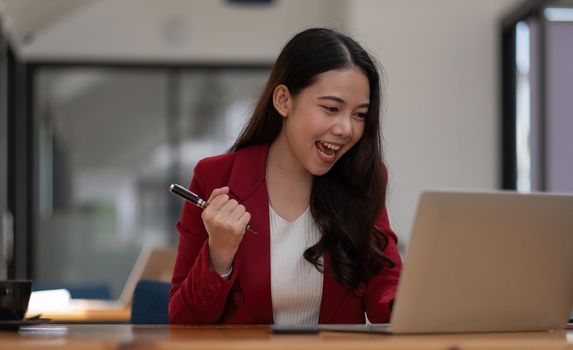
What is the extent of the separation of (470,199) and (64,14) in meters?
7.41

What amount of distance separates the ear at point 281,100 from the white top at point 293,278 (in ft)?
0.82

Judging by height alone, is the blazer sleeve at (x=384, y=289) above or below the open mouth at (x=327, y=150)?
below

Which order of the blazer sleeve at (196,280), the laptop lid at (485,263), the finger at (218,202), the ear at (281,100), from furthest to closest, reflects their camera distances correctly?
the ear at (281,100) < the blazer sleeve at (196,280) < the finger at (218,202) < the laptop lid at (485,263)

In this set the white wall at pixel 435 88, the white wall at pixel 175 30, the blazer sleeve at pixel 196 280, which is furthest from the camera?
the white wall at pixel 175 30

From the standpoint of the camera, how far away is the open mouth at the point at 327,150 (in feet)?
7.76

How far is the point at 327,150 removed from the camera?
2.38 meters

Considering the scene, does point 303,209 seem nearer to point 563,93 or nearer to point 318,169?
point 318,169

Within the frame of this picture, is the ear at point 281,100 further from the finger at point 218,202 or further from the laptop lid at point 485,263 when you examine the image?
the laptop lid at point 485,263

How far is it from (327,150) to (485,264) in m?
0.68

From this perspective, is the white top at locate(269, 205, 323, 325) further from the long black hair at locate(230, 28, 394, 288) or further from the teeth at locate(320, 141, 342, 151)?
the teeth at locate(320, 141, 342, 151)

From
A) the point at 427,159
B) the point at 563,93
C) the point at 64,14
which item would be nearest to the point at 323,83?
the point at 563,93

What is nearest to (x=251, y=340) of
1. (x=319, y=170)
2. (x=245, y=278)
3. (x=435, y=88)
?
(x=245, y=278)

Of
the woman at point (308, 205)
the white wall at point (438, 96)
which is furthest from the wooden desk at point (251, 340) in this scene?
the white wall at point (438, 96)

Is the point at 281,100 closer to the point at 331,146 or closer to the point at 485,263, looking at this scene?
the point at 331,146
